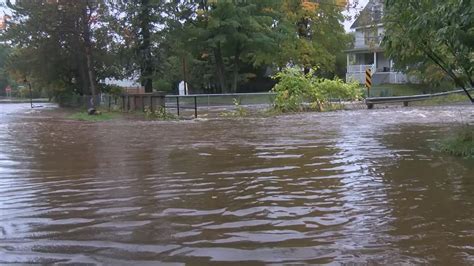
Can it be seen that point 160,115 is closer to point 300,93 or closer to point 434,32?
point 300,93

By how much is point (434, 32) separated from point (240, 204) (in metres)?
5.63

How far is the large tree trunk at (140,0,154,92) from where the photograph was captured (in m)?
33.6

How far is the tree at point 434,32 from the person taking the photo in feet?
28.8

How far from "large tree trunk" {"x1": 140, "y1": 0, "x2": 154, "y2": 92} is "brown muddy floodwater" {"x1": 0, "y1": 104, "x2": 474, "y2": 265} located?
882 inches

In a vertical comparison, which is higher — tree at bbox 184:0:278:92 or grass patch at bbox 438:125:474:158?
tree at bbox 184:0:278:92

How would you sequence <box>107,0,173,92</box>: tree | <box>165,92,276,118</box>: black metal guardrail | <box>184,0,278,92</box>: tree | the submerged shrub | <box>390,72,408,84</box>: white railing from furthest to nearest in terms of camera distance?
<box>390,72,408,84</box>: white railing, <box>184,0,278,92</box>: tree, <box>107,0,173,92</box>: tree, <box>165,92,276,118</box>: black metal guardrail, the submerged shrub

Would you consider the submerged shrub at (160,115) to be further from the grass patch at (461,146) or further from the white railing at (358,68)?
the white railing at (358,68)

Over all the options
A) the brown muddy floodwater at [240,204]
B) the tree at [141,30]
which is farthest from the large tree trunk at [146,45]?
the brown muddy floodwater at [240,204]

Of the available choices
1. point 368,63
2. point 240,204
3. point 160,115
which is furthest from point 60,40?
point 240,204

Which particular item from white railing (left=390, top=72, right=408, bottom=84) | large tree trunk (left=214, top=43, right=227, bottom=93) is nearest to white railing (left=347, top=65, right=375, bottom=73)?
white railing (left=390, top=72, right=408, bottom=84)

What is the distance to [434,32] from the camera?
9.92 m

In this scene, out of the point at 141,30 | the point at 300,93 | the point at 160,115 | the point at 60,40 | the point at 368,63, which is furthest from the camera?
the point at 368,63

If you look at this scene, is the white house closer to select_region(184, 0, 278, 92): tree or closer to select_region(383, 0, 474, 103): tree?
select_region(184, 0, 278, 92): tree

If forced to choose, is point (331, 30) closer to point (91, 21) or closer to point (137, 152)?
point (91, 21)
